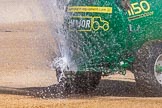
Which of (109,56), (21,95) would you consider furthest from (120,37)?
(21,95)

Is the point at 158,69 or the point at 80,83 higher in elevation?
the point at 158,69

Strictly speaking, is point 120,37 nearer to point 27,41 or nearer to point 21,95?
point 21,95

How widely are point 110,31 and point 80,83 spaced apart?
4.43 ft

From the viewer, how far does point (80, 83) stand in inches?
445

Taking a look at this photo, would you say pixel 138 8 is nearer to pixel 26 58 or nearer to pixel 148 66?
pixel 148 66

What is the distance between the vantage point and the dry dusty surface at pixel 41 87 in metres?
9.74

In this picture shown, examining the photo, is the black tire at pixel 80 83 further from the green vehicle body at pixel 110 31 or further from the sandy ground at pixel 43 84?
the green vehicle body at pixel 110 31

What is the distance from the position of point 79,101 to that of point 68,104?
16.4 inches

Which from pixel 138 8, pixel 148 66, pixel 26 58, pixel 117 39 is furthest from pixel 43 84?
pixel 26 58

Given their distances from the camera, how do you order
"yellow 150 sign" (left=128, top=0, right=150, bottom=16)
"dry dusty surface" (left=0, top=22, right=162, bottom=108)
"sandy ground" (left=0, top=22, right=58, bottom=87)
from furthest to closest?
1. "sandy ground" (left=0, top=22, right=58, bottom=87)
2. "yellow 150 sign" (left=128, top=0, right=150, bottom=16)
3. "dry dusty surface" (left=0, top=22, right=162, bottom=108)

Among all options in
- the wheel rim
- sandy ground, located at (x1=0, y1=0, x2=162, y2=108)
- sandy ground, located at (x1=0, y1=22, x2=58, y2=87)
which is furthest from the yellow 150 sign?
sandy ground, located at (x1=0, y1=22, x2=58, y2=87)

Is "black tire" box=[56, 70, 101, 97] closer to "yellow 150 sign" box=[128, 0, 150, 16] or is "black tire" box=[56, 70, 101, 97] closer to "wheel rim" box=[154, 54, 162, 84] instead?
"wheel rim" box=[154, 54, 162, 84]

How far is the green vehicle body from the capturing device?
10.3 meters

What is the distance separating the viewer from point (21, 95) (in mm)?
10797
